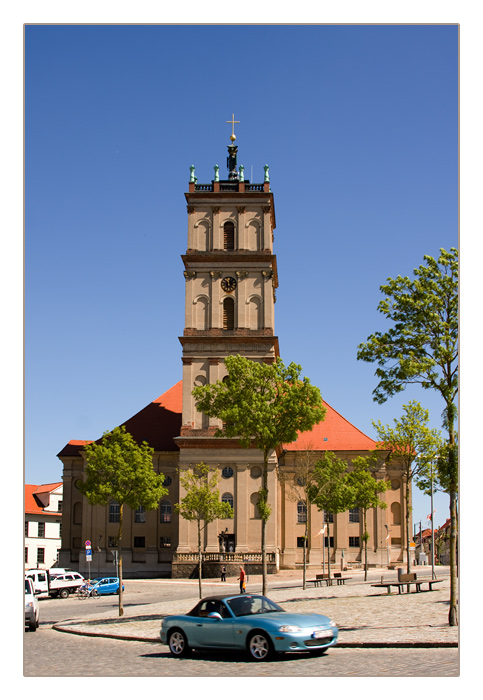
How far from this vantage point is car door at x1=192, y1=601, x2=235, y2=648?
18391 mm

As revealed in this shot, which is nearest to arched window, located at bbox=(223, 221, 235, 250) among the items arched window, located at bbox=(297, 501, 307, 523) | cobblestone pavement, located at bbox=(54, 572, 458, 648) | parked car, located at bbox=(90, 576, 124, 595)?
arched window, located at bbox=(297, 501, 307, 523)

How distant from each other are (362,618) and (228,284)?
1895 inches

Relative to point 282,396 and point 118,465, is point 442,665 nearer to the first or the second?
point 282,396

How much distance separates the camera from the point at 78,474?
77.3 meters

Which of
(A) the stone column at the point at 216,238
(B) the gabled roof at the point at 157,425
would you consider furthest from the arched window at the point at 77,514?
(A) the stone column at the point at 216,238

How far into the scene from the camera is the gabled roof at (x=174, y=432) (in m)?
75.6

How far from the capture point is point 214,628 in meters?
18.7

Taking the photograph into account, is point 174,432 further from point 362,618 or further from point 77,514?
point 362,618

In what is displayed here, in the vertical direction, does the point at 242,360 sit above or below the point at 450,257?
below

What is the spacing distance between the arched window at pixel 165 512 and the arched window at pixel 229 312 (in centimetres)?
1701
